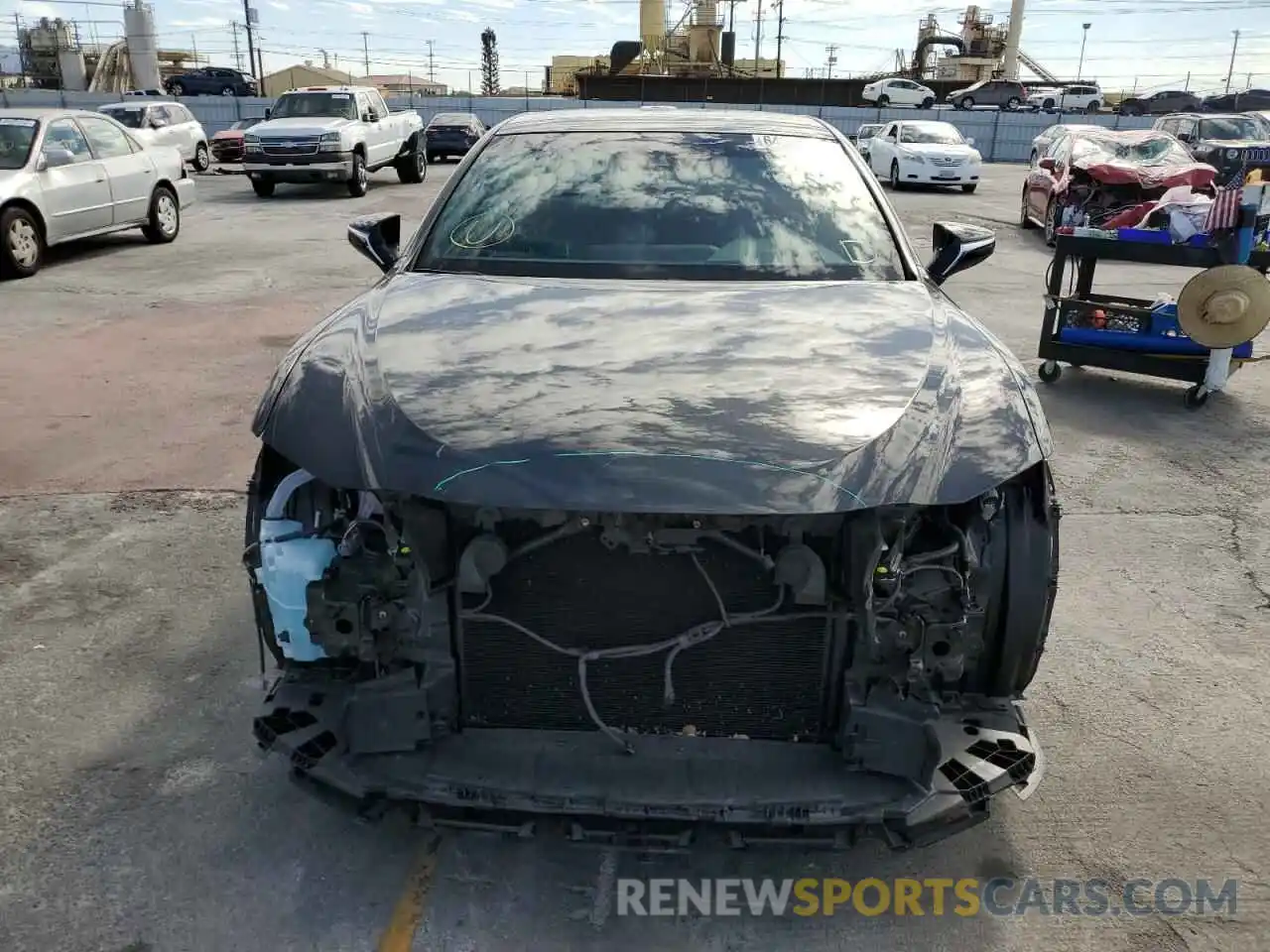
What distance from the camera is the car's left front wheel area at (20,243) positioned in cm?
959

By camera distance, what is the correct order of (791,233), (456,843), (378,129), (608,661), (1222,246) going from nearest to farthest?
1. (608,661)
2. (456,843)
3. (791,233)
4. (1222,246)
5. (378,129)

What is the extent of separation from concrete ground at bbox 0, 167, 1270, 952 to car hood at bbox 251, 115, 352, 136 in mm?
11879

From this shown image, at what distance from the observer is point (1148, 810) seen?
8.85 ft

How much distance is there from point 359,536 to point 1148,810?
224 centimetres

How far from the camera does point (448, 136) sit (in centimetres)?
2636

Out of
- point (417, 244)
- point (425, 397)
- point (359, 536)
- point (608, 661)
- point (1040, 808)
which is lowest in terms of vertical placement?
point (1040, 808)

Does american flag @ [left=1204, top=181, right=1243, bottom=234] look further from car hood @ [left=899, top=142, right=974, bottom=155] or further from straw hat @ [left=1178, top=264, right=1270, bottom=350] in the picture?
car hood @ [left=899, top=142, right=974, bottom=155]

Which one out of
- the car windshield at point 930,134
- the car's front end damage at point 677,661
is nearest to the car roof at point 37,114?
the car's front end damage at point 677,661

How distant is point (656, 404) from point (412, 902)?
4.32 feet

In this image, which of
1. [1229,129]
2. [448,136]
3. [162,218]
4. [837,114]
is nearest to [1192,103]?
[837,114]

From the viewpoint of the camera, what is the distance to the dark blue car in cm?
2632

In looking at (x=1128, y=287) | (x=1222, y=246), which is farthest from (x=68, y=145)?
(x=1128, y=287)

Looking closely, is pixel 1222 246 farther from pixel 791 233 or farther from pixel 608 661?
pixel 608 661

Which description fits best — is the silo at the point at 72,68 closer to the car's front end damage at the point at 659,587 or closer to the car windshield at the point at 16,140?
the car windshield at the point at 16,140
